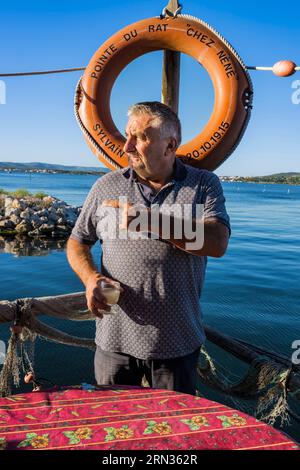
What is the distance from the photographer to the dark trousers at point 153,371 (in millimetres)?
1438

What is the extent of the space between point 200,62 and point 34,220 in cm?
1346

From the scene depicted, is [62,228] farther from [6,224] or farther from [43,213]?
[6,224]

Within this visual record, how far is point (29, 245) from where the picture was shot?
12719mm

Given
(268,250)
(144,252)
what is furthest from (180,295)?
(268,250)

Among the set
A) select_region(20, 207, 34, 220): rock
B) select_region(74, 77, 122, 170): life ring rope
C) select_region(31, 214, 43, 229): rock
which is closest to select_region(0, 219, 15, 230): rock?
select_region(20, 207, 34, 220): rock

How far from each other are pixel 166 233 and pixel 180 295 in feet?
0.95

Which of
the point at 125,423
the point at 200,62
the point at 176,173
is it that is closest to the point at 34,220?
the point at 200,62

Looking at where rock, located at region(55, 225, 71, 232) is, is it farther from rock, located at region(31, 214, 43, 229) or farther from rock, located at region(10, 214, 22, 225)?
rock, located at region(10, 214, 22, 225)

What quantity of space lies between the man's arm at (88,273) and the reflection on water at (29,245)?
401 inches

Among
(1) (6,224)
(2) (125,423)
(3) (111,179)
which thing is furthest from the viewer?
(1) (6,224)

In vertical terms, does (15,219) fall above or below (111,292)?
above

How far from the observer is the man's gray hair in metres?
1.36

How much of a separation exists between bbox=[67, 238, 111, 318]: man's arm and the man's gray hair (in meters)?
0.55

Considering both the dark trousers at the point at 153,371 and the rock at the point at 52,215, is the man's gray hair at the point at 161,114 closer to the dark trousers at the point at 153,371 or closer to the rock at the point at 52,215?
the dark trousers at the point at 153,371
